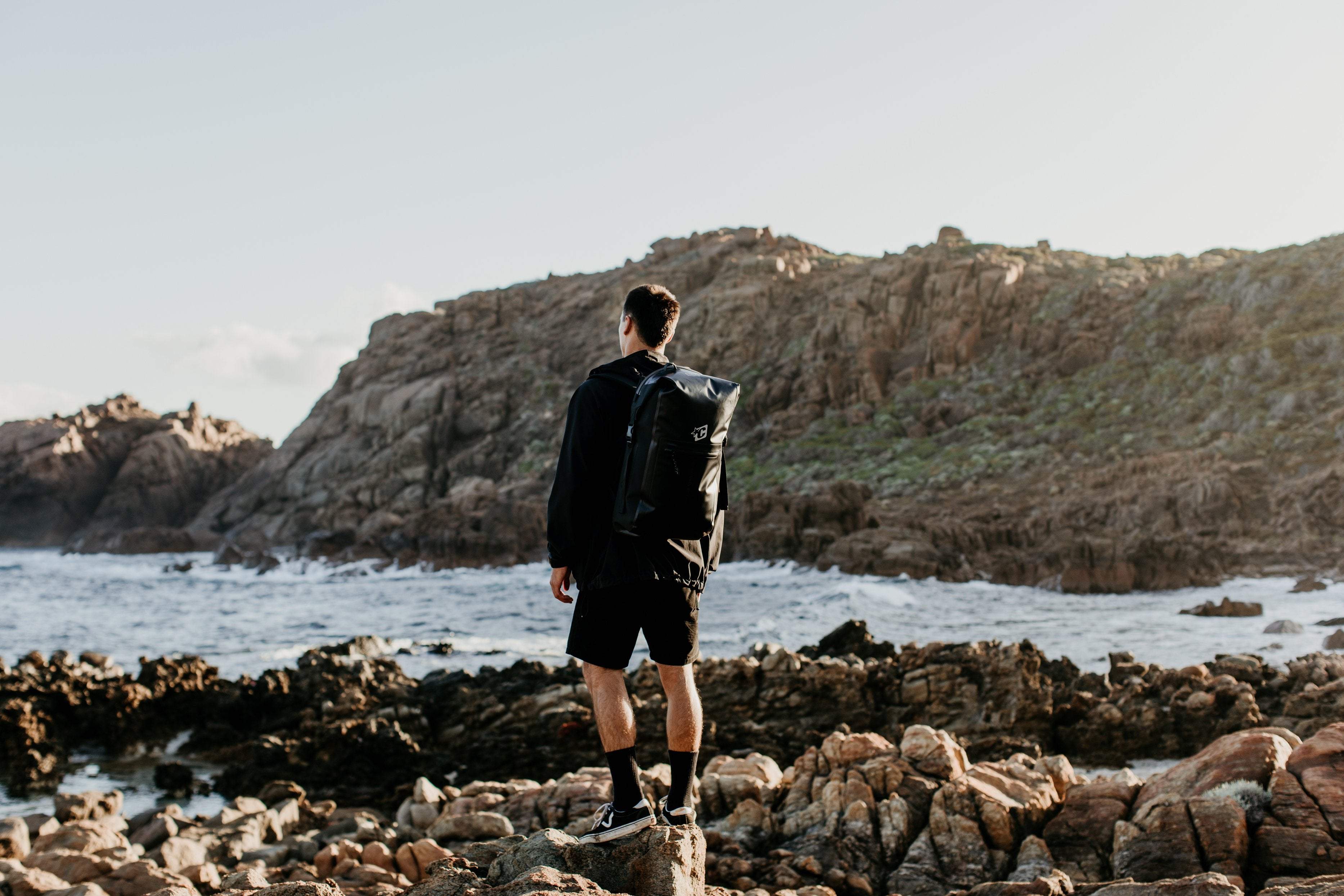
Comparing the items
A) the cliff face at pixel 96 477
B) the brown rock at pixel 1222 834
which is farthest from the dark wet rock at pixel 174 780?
the cliff face at pixel 96 477

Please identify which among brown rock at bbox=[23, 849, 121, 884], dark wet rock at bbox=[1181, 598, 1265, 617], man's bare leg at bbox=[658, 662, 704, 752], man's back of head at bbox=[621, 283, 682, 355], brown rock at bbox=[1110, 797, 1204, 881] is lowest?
brown rock at bbox=[23, 849, 121, 884]

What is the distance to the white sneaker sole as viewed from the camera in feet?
11.6

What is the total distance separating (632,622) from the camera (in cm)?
354

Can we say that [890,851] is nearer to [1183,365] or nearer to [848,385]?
[1183,365]

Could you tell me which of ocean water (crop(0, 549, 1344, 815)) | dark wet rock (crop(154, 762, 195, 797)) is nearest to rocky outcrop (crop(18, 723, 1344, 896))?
dark wet rock (crop(154, 762, 195, 797))

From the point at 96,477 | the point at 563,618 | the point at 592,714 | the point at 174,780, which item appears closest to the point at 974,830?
the point at 592,714

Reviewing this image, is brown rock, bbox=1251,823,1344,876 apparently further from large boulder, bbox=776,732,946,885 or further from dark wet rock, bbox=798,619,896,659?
dark wet rock, bbox=798,619,896,659

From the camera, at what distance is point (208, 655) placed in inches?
732

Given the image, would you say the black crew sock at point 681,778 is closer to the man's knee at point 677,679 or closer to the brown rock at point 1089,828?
the man's knee at point 677,679

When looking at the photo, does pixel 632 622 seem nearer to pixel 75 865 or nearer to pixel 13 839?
pixel 75 865

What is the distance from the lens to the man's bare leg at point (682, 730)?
360 centimetres

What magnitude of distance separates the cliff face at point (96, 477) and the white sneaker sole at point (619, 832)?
64763 millimetres

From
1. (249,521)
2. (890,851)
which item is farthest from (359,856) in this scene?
(249,521)

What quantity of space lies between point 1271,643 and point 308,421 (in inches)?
2434
